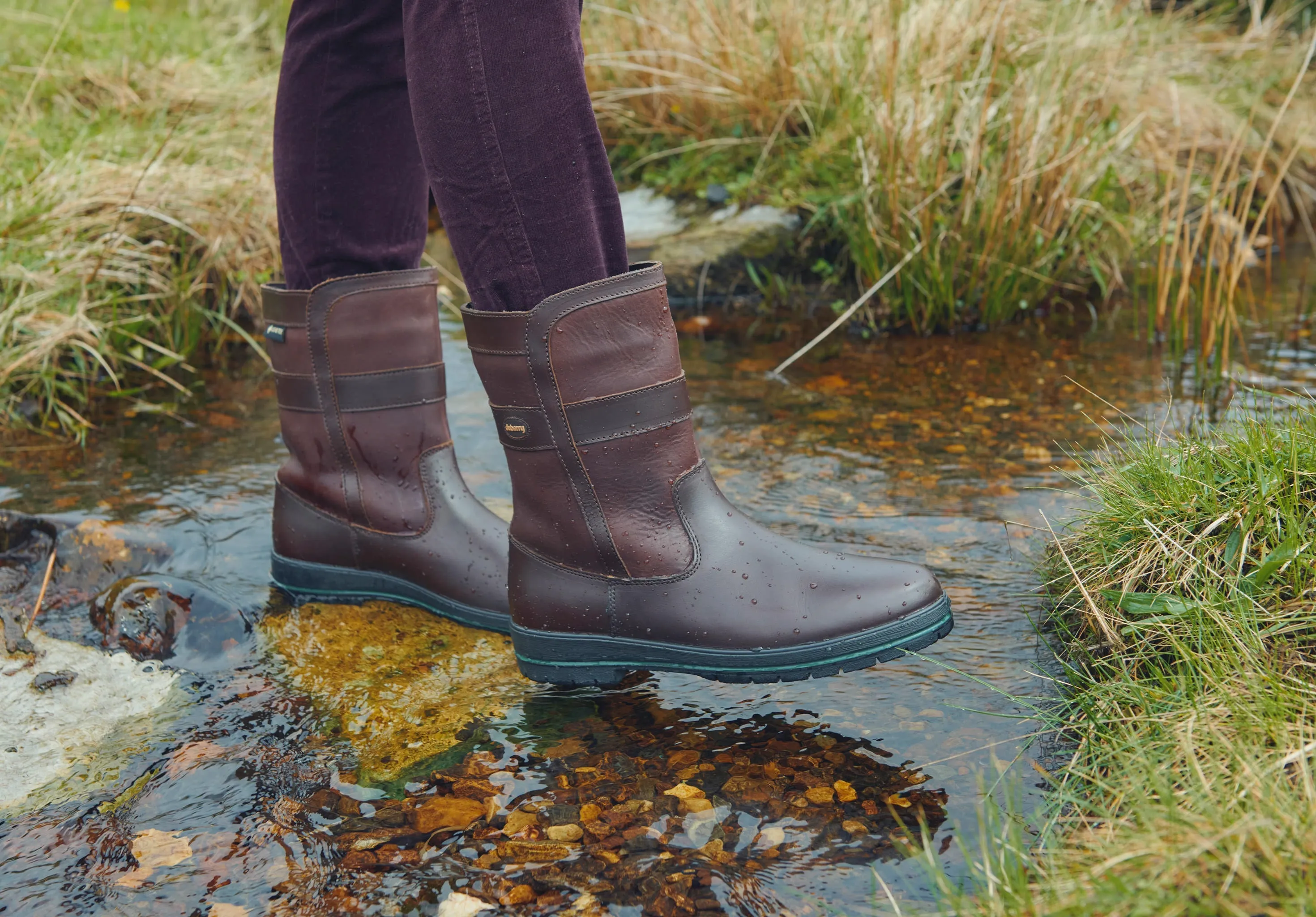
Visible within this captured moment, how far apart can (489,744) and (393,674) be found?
303 millimetres

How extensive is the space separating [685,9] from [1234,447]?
404cm

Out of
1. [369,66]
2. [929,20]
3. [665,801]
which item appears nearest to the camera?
[665,801]

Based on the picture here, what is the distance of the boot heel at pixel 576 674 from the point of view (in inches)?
66.3

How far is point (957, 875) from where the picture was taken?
122 centimetres

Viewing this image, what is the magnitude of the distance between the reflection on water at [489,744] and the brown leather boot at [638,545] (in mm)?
88

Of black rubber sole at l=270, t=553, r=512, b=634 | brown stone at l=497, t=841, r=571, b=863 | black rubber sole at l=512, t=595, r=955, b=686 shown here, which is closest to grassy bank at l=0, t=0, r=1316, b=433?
black rubber sole at l=270, t=553, r=512, b=634

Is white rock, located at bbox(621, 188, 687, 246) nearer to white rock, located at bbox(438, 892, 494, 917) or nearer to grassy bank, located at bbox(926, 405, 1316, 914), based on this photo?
grassy bank, located at bbox(926, 405, 1316, 914)

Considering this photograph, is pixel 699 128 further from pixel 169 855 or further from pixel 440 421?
pixel 169 855

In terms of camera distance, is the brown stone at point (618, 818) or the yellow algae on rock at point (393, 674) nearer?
the brown stone at point (618, 818)

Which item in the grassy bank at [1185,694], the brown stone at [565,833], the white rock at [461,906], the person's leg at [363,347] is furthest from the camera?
the person's leg at [363,347]

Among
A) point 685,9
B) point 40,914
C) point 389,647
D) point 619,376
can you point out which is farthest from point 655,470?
point 685,9

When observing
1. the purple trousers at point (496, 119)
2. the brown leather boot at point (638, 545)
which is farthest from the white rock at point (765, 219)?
the brown leather boot at point (638, 545)

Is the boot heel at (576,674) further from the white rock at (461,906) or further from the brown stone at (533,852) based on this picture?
the white rock at (461,906)

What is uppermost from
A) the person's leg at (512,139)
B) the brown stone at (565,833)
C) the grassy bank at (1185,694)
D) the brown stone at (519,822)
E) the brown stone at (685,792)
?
the person's leg at (512,139)
